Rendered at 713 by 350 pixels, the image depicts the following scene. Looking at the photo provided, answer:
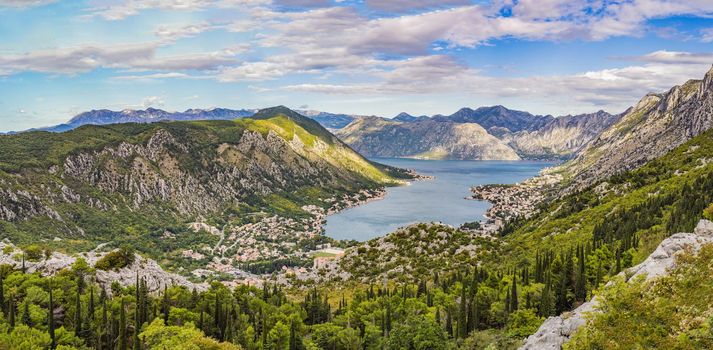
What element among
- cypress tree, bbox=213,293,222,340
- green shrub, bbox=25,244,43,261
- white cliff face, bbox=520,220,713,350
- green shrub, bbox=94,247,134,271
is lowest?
cypress tree, bbox=213,293,222,340

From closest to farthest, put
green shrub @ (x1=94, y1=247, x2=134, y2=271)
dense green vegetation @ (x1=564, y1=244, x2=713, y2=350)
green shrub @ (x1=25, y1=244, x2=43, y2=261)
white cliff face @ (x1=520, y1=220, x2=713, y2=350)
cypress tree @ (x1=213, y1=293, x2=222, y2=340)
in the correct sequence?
1. dense green vegetation @ (x1=564, y1=244, x2=713, y2=350)
2. white cliff face @ (x1=520, y1=220, x2=713, y2=350)
3. cypress tree @ (x1=213, y1=293, x2=222, y2=340)
4. green shrub @ (x1=94, y1=247, x2=134, y2=271)
5. green shrub @ (x1=25, y1=244, x2=43, y2=261)

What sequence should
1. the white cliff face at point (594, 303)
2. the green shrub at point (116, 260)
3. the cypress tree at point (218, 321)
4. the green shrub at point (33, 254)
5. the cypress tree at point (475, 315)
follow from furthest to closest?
the green shrub at point (33, 254) < the green shrub at point (116, 260) < the cypress tree at point (218, 321) < the cypress tree at point (475, 315) < the white cliff face at point (594, 303)

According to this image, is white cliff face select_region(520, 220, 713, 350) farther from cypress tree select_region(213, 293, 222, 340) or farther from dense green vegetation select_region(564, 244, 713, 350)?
cypress tree select_region(213, 293, 222, 340)

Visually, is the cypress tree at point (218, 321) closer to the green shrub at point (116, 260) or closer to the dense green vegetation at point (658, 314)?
the green shrub at point (116, 260)

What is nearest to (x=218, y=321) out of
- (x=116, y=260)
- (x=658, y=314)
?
(x=116, y=260)

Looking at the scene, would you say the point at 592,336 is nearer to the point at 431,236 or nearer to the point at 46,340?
the point at 46,340

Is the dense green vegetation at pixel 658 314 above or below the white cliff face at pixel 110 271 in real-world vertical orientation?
above

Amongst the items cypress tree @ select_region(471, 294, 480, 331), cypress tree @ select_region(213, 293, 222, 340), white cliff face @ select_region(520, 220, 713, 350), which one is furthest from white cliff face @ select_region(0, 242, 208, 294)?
white cliff face @ select_region(520, 220, 713, 350)

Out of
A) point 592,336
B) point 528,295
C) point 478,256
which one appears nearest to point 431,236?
point 478,256

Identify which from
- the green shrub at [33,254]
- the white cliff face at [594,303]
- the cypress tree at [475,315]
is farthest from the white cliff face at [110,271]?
the white cliff face at [594,303]
